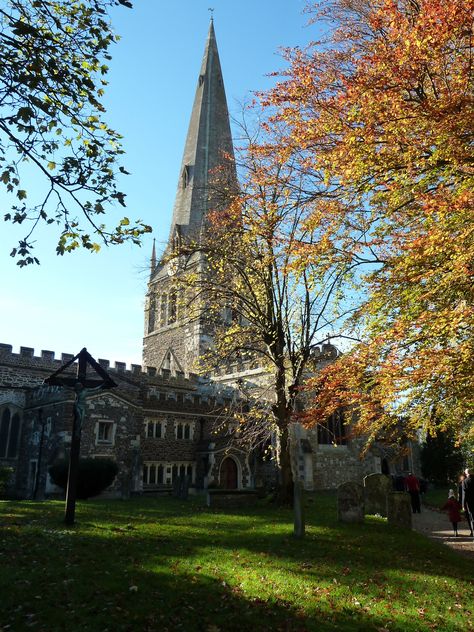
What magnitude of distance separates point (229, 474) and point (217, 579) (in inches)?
790

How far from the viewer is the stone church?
66.2 ft

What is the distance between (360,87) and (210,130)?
36.4 metres

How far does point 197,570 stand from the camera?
6.77 metres

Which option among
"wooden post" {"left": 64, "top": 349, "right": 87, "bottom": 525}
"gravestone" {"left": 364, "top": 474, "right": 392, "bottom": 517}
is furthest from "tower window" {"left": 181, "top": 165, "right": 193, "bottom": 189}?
"wooden post" {"left": 64, "top": 349, "right": 87, "bottom": 525}

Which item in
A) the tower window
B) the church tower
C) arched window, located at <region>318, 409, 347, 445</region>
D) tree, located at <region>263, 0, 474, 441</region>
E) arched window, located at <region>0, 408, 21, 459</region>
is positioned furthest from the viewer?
the tower window

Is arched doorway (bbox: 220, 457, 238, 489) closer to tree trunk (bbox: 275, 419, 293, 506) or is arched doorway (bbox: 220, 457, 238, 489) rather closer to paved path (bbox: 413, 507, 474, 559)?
paved path (bbox: 413, 507, 474, 559)

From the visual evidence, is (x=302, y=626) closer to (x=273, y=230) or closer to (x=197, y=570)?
(x=197, y=570)

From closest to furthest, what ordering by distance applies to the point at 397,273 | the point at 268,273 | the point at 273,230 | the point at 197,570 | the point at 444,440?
the point at 197,570 → the point at 397,273 → the point at 273,230 → the point at 268,273 → the point at 444,440

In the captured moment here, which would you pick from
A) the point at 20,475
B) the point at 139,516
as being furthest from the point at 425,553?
the point at 20,475

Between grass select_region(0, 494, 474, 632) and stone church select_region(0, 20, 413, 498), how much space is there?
5.46 m

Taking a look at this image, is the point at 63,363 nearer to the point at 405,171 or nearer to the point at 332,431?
the point at 332,431

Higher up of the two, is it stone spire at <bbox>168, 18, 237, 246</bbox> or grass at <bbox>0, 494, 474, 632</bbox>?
stone spire at <bbox>168, 18, 237, 246</bbox>

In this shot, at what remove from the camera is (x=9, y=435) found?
80.2ft

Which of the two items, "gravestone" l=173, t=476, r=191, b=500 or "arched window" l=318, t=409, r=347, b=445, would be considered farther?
"arched window" l=318, t=409, r=347, b=445
